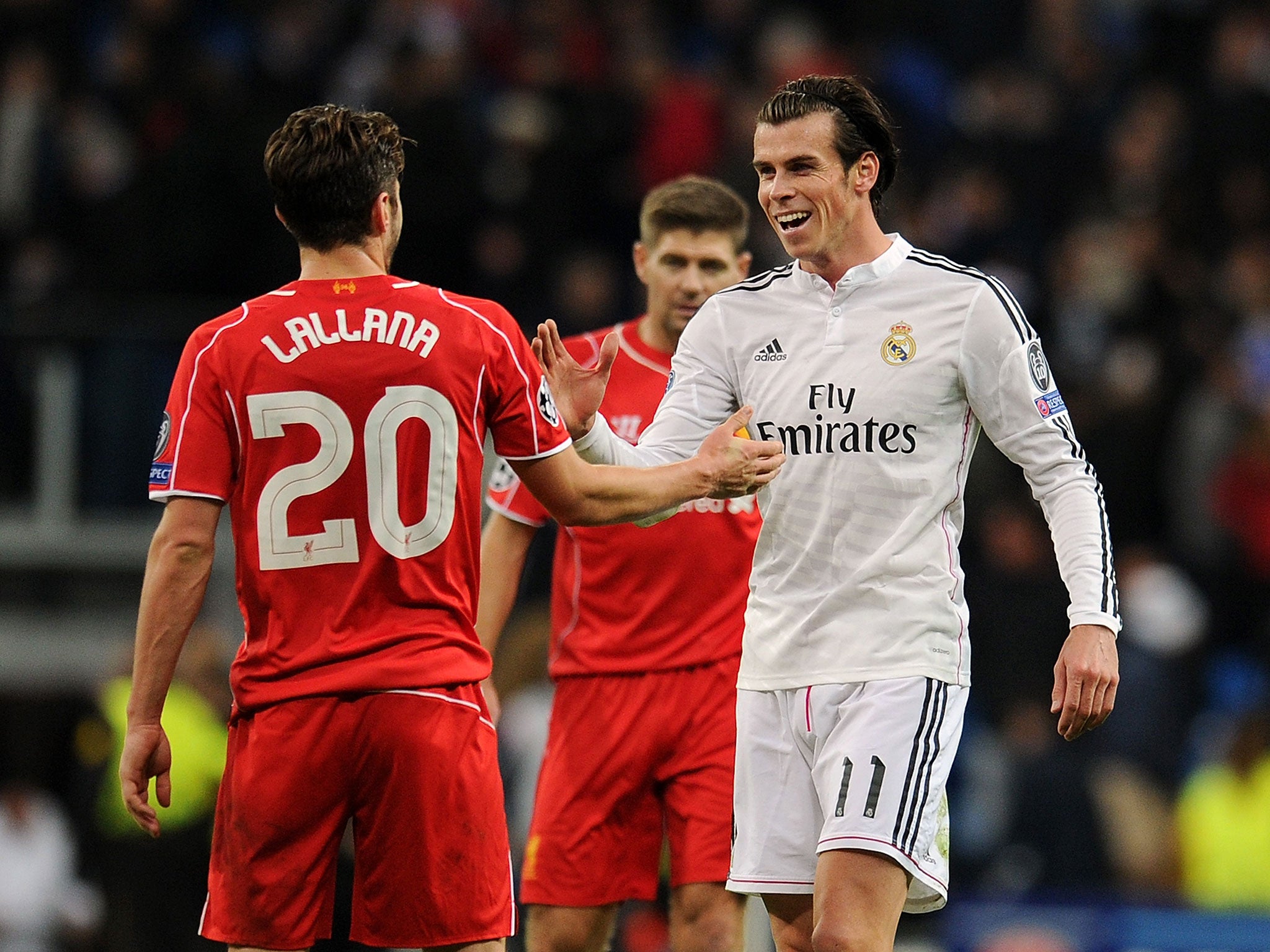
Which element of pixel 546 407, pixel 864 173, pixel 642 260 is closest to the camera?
pixel 546 407

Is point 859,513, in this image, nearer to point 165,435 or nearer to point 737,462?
point 737,462

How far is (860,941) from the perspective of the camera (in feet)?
15.5

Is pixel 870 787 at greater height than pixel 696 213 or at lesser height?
lesser

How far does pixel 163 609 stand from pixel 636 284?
27.7 ft

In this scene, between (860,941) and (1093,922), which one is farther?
(1093,922)

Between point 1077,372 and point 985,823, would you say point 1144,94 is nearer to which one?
point 1077,372

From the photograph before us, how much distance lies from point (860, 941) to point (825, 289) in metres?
1.74

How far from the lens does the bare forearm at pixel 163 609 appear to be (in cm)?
A: 470

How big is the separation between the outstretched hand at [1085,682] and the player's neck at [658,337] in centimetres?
215

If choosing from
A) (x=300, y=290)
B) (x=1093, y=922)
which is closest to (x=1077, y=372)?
(x=1093, y=922)

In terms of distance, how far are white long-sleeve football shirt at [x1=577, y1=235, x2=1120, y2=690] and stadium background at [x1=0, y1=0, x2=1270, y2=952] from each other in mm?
4967

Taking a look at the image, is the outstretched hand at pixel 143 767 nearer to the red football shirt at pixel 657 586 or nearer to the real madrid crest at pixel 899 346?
the red football shirt at pixel 657 586

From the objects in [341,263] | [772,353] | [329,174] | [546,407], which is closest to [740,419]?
[772,353]

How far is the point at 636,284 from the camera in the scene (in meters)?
12.9
